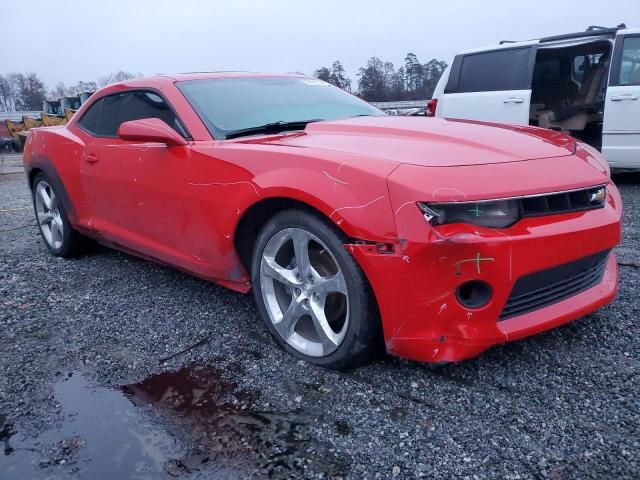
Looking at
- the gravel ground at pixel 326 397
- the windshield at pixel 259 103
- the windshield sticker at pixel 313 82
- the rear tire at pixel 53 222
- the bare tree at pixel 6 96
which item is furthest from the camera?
the bare tree at pixel 6 96

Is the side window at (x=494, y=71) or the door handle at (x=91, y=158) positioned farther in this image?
the side window at (x=494, y=71)

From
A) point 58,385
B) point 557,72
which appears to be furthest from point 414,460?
point 557,72

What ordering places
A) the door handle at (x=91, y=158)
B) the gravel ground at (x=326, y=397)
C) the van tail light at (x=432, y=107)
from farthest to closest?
the van tail light at (x=432, y=107) → the door handle at (x=91, y=158) → the gravel ground at (x=326, y=397)

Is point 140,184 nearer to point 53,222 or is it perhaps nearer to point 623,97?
point 53,222

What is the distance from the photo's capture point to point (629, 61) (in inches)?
230

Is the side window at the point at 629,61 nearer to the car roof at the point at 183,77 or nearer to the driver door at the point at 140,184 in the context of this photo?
the car roof at the point at 183,77

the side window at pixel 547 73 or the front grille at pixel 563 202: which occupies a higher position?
the side window at pixel 547 73

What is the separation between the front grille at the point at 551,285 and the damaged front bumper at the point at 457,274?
16 mm

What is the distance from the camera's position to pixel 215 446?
74.6 inches

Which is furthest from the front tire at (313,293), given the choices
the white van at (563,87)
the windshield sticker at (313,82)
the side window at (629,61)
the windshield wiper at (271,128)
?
the side window at (629,61)

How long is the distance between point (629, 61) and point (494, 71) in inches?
56.0

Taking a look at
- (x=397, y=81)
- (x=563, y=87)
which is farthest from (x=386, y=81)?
(x=563, y=87)

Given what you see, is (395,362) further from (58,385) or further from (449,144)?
(58,385)

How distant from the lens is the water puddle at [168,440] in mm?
1785
